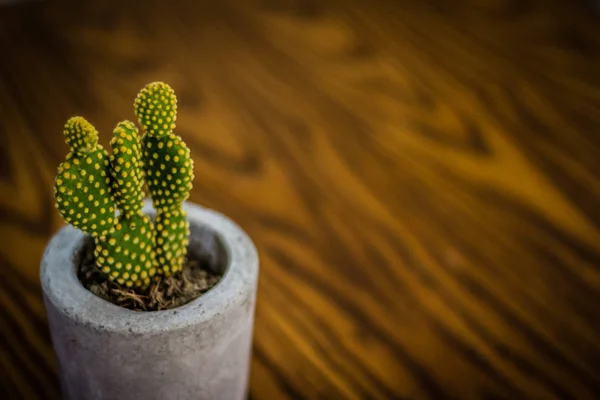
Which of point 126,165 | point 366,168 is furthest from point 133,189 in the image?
point 366,168

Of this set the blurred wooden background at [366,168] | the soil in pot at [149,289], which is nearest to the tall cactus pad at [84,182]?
the soil in pot at [149,289]

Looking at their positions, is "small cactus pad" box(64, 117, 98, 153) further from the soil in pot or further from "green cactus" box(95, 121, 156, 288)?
the soil in pot

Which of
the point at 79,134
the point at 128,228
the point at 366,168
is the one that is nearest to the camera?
the point at 79,134

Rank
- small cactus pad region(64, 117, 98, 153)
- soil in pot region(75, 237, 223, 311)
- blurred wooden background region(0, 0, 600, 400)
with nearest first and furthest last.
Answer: small cactus pad region(64, 117, 98, 153) → soil in pot region(75, 237, 223, 311) → blurred wooden background region(0, 0, 600, 400)

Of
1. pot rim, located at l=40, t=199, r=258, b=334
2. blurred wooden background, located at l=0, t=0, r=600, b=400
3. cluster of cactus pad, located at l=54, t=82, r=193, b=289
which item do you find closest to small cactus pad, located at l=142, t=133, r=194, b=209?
cluster of cactus pad, located at l=54, t=82, r=193, b=289

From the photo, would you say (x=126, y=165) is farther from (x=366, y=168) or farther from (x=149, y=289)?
(x=366, y=168)

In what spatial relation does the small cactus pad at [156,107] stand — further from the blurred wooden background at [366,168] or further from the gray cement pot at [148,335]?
the blurred wooden background at [366,168]
